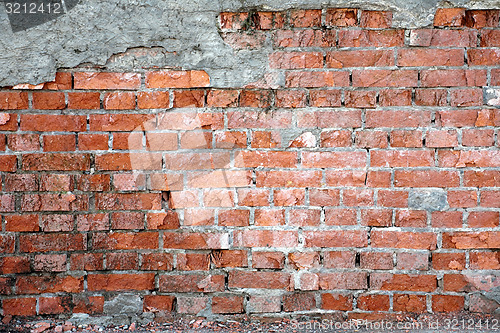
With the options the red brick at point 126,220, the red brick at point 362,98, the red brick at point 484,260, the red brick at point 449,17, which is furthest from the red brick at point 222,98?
the red brick at point 484,260

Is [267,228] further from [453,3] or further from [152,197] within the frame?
[453,3]

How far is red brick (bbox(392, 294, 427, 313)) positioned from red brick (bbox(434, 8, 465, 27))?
125 centimetres

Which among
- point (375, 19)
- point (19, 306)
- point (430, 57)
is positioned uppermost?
point (375, 19)

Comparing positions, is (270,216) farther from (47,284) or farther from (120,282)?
(47,284)

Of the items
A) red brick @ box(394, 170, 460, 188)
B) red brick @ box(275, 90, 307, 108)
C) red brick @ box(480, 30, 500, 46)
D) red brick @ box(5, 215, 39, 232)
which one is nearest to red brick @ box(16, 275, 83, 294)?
red brick @ box(5, 215, 39, 232)

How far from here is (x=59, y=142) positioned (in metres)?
1.79

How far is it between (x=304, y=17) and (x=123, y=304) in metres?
1.57

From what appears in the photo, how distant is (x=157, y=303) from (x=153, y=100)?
3.12ft

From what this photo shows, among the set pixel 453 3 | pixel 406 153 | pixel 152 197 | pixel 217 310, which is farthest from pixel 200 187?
pixel 453 3

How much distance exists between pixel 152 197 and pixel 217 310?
61 centimetres

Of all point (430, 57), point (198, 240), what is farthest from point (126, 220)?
point (430, 57)

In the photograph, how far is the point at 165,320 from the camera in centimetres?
184

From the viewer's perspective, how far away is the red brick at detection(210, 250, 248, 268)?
182cm

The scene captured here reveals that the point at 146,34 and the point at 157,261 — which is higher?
the point at 146,34
